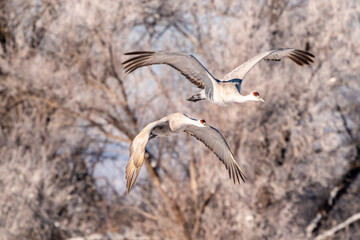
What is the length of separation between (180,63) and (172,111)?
711 cm

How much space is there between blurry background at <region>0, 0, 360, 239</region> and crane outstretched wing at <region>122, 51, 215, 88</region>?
5.95 m

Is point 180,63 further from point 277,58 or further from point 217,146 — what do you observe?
point 277,58

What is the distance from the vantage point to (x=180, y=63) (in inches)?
189

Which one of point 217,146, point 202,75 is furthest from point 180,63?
point 217,146

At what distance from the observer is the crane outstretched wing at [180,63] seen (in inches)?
172

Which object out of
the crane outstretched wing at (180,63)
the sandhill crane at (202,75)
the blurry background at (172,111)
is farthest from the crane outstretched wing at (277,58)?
the blurry background at (172,111)

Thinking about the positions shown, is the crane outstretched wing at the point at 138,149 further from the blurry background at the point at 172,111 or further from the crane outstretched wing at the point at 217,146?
the blurry background at the point at 172,111

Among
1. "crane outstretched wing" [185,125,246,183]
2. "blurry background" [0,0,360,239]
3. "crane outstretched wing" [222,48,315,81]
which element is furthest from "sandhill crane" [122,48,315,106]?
"blurry background" [0,0,360,239]

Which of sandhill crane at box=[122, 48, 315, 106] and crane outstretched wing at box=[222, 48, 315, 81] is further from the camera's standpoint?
crane outstretched wing at box=[222, 48, 315, 81]

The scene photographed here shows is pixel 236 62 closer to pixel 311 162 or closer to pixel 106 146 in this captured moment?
pixel 311 162

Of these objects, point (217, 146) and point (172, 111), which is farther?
A: point (172, 111)

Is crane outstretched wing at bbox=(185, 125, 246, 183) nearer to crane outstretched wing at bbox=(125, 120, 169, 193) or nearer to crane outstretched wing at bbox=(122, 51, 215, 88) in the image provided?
crane outstretched wing at bbox=(122, 51, 215, 88)

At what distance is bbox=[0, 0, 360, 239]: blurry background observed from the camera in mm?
10953

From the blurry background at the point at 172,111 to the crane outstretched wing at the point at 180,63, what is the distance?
5948mm
